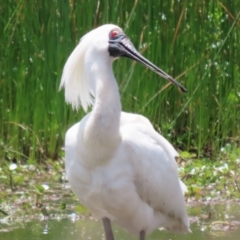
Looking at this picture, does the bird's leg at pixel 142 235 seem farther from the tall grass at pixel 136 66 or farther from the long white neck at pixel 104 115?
the tall grass at pixel 136 66

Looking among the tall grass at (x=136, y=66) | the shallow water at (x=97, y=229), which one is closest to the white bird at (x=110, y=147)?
the shallow water at (x=97, y=229)

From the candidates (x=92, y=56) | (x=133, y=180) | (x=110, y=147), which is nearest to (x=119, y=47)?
(x=92, y=56)

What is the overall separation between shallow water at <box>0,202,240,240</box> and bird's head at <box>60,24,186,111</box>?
1143 mm

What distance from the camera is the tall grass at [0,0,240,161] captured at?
8.23 m

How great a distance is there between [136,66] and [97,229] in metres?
2.15

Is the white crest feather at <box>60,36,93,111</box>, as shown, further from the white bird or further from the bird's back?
the bird's back

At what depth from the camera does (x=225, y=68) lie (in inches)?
346

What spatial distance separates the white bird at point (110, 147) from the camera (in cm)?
545

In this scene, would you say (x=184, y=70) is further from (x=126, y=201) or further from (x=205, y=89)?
(x=126, y=201)

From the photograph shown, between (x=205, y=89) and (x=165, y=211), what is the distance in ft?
9.29

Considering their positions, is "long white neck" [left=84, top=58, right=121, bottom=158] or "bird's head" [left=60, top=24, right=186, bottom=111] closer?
"long white neck" [left=84, top=58, right=121, bottom=158]

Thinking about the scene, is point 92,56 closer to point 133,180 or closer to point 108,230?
point 133,180

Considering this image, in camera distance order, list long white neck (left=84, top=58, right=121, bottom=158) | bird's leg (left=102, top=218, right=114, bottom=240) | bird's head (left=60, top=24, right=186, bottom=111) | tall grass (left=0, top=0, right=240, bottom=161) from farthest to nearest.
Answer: tall grass (left=0, top=0, right=240, bottom=161)
bird's leg (left=102, top=218, right=114, bottom=240)
bird's head (left=60, top=24, right=186, bottom=111)
long white neck (left=84, top=58, right=121, bottom=158)

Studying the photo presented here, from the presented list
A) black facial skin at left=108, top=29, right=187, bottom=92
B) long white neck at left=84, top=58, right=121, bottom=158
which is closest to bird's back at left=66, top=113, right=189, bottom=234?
long white neck at left=84, top=58, right=121, bottom=158
